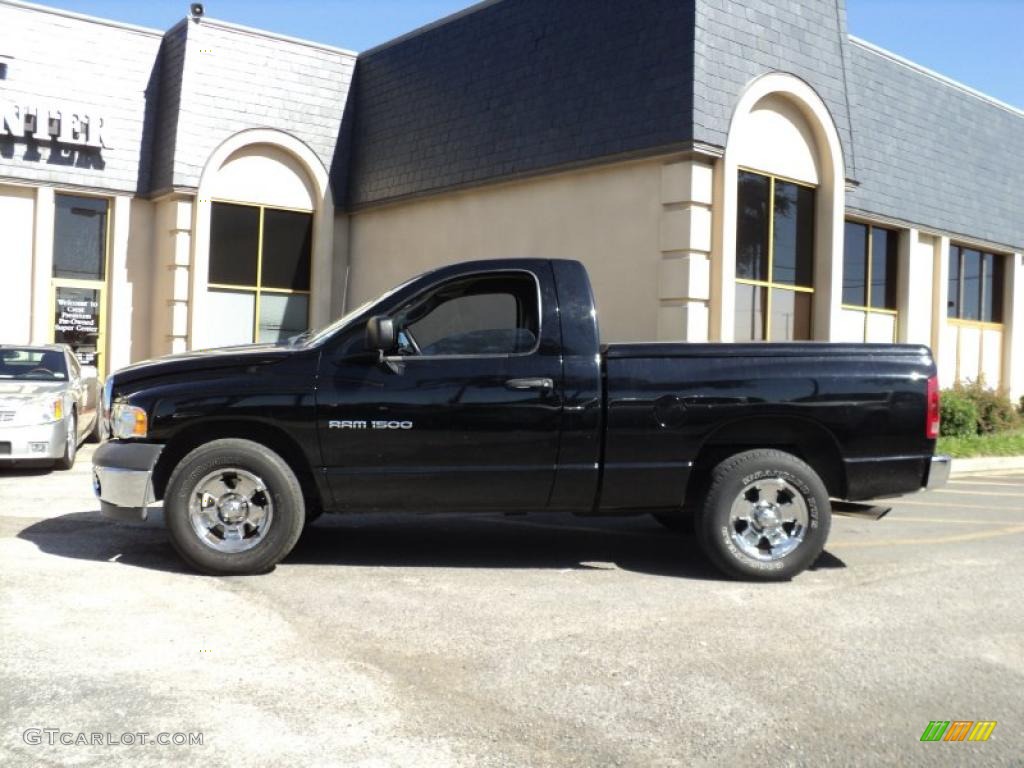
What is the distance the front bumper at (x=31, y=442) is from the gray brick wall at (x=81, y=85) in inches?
283

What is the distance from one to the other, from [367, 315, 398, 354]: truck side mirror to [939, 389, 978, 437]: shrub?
1248cm

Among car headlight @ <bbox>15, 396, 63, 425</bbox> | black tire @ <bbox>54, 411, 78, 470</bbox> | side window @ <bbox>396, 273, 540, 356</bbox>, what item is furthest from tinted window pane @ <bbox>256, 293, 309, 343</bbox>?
side window @ <bbox>396, 273, 540, 356</bbox>

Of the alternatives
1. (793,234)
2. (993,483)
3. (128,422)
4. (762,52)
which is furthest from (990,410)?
(128,422)

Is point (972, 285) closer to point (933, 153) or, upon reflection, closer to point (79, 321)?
point (933, 153)

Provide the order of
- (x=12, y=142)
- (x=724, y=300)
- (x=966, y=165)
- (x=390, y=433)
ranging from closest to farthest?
Answer: (x=390, y=433), (x=724, y=300), (x=12, y=142), (x=966, y=165)

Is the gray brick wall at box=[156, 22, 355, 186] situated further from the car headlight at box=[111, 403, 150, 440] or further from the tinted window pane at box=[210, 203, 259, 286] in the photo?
the car headlight at box=[111, 403, 150, 440]

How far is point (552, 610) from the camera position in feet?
19.1

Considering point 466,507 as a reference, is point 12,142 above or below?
above

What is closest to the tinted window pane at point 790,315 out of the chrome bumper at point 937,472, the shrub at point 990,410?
the shrub at point 990,410

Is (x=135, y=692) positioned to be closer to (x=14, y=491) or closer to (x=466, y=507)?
(x=466, y=507)

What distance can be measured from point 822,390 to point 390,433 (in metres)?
2.88

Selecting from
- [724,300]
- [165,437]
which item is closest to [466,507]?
[165,437]

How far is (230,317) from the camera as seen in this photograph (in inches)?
693

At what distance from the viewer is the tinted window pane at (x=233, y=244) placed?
17.4m
